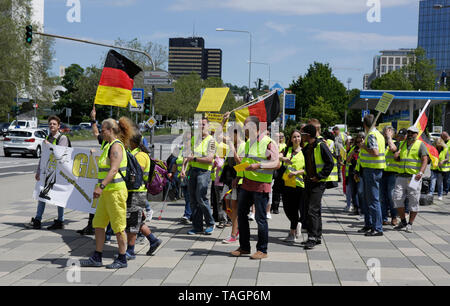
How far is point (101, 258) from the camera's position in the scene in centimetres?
668

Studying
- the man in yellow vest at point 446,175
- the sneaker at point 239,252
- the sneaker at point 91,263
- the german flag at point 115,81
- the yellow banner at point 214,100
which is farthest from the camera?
the man in yellow vest at point 446,175

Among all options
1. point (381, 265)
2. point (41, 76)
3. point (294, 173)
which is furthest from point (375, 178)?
point (41, 76)

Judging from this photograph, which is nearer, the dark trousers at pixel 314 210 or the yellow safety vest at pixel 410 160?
the dark trousers at pixel 314 210

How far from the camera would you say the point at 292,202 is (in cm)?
862

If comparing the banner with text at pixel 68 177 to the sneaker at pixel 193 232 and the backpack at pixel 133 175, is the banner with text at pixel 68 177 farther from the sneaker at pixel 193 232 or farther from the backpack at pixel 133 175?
the backpack at pixel 133 175

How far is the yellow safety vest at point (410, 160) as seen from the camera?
9.64 m

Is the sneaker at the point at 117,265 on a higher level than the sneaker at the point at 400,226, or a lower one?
higher

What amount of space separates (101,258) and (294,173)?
3269 mm

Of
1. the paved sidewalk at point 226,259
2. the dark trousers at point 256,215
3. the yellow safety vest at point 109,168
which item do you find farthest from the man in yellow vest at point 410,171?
the yellow safety vest at point 109,168

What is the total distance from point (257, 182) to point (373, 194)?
9.03ft

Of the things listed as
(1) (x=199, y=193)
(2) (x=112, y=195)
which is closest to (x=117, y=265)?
(2) (x=112, y=195)

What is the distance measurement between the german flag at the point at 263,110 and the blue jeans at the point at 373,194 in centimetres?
206

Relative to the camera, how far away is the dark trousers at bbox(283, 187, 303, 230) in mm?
8594

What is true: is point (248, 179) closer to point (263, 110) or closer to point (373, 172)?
point (263, 110)
